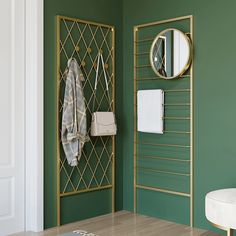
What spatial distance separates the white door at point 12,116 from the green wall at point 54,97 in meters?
0.23

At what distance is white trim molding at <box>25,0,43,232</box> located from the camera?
12.4 ft

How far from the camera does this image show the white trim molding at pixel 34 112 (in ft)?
12.4

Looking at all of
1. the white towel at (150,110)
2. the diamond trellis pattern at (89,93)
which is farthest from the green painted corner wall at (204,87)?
the white towel at (150,110)

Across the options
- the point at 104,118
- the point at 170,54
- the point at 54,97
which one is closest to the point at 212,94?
the point at 170,54

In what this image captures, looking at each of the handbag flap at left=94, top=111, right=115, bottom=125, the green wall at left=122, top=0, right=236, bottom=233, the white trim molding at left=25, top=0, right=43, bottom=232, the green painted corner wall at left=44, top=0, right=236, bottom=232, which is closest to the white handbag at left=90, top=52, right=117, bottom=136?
the handbag flap at left=94, top=111, right=115, bottom=125

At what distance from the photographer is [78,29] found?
13.6ft

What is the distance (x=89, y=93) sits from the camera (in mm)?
4270

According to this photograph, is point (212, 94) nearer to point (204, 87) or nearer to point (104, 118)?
point (204, 87)

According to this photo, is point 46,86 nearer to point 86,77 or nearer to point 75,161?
point 86,77

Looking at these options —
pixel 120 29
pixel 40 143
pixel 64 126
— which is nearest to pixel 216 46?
pixel 120 29

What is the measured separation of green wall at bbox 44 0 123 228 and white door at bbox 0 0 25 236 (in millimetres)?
225

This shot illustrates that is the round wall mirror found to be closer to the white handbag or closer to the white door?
the white handbag

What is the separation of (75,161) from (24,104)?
2.43ft

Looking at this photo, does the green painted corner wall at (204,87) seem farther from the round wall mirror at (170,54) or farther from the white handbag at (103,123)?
the white handbag at (103,123)
